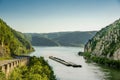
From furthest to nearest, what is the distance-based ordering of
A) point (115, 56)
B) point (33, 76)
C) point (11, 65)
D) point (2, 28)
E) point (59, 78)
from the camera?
1. point (115, 56)
2. point (2, 28)
3. point (59, 78)
4. point (11, 65)
5. point (33, 76)

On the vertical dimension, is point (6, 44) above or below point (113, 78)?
above

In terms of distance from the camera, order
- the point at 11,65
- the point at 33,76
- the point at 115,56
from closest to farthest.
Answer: the point at 33,76
the point at 11,65
the point at 115,56

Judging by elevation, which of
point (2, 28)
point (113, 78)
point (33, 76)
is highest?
point (2, 28)

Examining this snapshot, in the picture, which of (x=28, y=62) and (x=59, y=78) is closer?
(x=59, y=78)

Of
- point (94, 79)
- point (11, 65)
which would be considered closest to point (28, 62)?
point (94, 79)

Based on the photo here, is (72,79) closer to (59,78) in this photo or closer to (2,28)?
Answer: (59,78)

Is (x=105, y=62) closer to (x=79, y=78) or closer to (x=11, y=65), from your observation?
(x=79, y=78)

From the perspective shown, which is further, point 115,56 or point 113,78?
point 115,56

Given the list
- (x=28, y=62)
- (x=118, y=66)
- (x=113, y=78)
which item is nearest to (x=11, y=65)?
(x=28, y=62)

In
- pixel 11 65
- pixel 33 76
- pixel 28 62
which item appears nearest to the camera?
pixel 33 76
